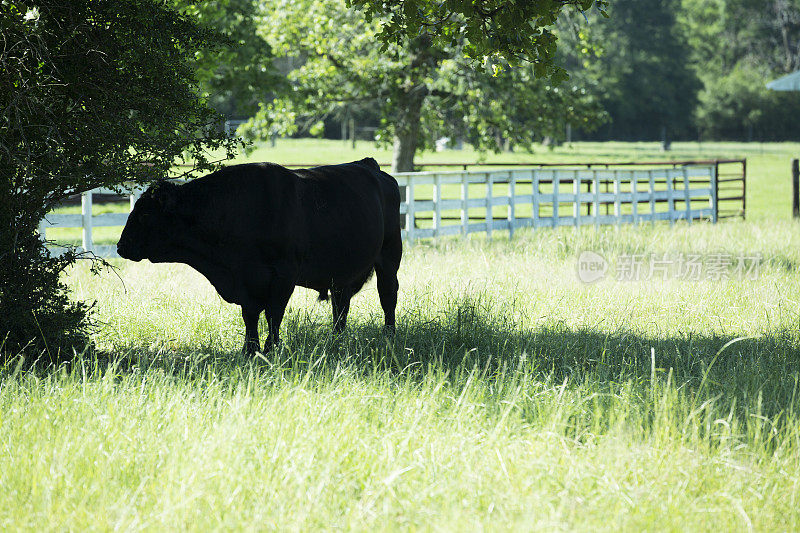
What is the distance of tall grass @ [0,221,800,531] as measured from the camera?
3.47 meters

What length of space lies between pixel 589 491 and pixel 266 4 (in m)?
17.5

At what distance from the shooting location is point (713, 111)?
6994 cm

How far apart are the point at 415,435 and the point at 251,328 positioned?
2.35 m

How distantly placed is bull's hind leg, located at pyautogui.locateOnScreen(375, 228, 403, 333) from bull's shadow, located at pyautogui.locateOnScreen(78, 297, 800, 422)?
137 mm

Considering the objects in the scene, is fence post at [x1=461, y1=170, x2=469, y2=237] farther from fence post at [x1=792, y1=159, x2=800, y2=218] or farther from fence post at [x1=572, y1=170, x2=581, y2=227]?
fence post at [x1=792, y1=159, x2=800, y2=218]

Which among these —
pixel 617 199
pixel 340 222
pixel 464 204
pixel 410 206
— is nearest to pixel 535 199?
pixel 464 204

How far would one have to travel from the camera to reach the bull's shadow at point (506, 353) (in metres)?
5.54

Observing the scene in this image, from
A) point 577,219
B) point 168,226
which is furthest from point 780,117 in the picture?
point 168,226

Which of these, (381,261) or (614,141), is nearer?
(381,261)

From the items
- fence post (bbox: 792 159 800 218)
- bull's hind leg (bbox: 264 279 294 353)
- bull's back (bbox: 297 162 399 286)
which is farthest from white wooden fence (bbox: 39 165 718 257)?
bull's hind leg (bbox: 264 279 294 353)

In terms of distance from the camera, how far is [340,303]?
23.6 ft

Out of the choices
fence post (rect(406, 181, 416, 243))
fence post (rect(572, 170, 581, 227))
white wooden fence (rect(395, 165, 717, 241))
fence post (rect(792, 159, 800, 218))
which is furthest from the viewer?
fence post (rect(792, 159, 800, 218))

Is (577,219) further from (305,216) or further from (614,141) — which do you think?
(614,141)

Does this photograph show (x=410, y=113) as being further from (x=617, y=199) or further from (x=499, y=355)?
(x=499, y=355)
